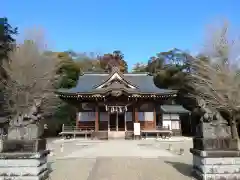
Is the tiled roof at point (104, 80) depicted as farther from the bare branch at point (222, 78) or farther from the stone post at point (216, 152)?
the stone post at point (216, 152)

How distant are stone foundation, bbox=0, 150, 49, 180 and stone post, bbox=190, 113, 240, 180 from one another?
4329mm

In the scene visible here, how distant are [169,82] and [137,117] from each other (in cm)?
2028

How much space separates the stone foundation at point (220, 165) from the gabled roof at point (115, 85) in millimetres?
18056

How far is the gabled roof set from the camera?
24.8 metres

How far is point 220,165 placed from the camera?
620cm

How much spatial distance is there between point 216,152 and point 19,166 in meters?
5.10

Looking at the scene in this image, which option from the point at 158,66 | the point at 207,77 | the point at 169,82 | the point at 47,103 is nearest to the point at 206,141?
the point at 207,77

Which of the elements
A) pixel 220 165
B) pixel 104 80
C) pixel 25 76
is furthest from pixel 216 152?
pixel 104 80

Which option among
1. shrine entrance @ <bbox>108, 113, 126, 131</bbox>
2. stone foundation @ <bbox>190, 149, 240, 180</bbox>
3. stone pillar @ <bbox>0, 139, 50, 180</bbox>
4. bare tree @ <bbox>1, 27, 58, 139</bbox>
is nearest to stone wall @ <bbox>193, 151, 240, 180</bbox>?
stone foundation @ <bbox>190, 149, 240, 180</bbox>

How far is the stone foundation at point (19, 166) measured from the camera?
6184 millimetres

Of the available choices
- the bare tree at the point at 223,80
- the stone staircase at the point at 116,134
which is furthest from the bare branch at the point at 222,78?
the stone staircase at the point at 116,134

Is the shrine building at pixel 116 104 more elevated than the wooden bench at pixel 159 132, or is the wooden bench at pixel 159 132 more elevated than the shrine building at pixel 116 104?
the shrine building at pixel 116 104

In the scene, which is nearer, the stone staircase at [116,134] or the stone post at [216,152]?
the stone post at [216,152]

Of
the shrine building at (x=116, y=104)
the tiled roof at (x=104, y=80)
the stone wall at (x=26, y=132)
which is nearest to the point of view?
the stone wall at (x=26, y=132)
